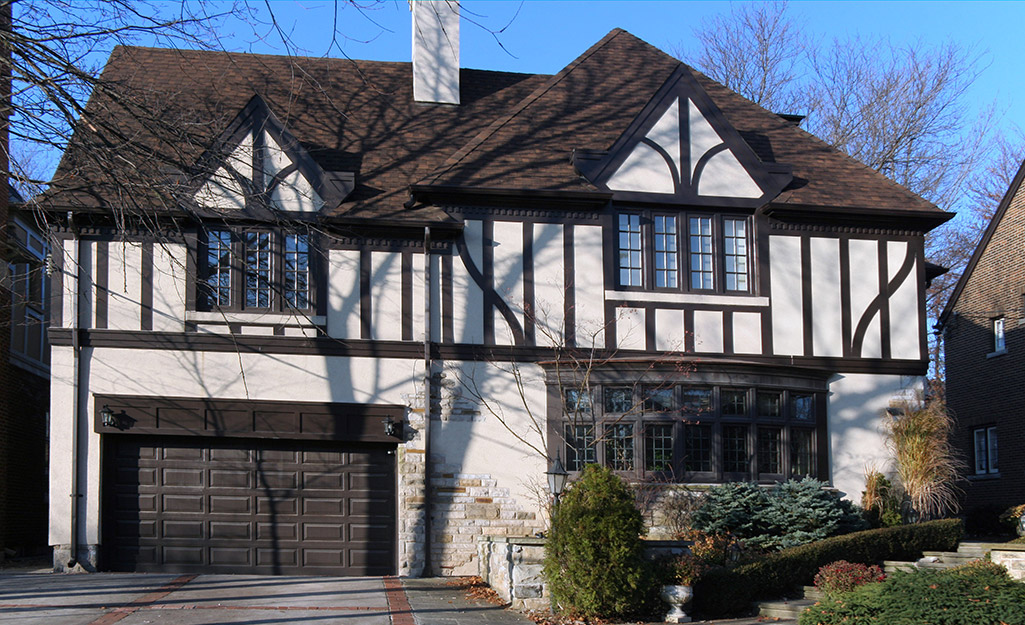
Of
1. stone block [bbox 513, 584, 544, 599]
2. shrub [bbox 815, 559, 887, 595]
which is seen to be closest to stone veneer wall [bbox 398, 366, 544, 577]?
stone block [bbox 513, 584, 544, 599]

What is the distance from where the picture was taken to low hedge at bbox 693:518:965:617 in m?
13.6

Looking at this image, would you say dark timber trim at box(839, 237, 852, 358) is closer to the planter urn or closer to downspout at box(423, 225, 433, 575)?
the planter urn

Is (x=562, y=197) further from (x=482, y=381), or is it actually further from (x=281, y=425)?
(x=281, y=425)

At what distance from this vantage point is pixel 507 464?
1698 centimetres

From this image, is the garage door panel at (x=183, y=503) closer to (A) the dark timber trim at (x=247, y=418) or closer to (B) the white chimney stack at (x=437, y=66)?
(A) the dark timber trim at (x=247, y=418)

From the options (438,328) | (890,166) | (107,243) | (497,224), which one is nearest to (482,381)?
(438,328)

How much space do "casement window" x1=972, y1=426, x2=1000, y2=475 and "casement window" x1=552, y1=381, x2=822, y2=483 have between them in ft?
38.0

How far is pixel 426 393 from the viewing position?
16.9 meters

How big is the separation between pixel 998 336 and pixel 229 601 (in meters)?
21.1

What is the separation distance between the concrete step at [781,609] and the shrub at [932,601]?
247cm

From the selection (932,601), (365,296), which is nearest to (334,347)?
(365,296)

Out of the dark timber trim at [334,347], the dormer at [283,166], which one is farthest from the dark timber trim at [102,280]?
the dormer at [283,166]

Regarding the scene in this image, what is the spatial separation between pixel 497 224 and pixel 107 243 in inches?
249

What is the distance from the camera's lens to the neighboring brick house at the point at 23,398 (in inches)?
765
